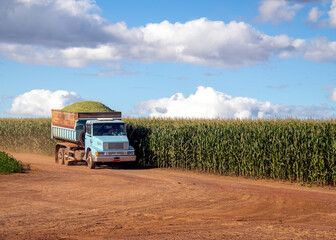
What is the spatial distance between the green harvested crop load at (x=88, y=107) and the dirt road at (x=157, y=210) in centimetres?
1230

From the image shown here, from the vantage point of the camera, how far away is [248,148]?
2286cm

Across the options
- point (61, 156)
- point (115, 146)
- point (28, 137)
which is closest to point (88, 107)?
point (61, 156)

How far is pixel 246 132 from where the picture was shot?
23.3 meters

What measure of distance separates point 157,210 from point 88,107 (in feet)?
65.7

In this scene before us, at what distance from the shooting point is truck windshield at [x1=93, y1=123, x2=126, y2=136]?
2545 cm

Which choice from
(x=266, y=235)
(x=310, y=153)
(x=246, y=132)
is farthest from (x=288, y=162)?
(x=266, y=235)

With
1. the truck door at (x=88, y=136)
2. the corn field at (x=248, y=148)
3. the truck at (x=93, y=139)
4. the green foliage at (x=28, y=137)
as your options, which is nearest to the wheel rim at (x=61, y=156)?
the truck at (x=93, y=139)

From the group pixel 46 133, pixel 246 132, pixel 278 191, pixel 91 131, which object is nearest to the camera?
pixel 278 191

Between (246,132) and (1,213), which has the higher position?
(246,132)

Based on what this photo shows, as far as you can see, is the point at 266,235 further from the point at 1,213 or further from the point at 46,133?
the point at 46,133

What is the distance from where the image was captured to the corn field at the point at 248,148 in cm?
2028

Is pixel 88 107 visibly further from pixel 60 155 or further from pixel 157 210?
pixel 157 210

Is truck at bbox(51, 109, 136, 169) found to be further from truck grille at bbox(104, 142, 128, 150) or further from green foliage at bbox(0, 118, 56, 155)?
green foliage at bbox(0, 118, 56, 155)

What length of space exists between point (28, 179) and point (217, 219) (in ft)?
37.2
